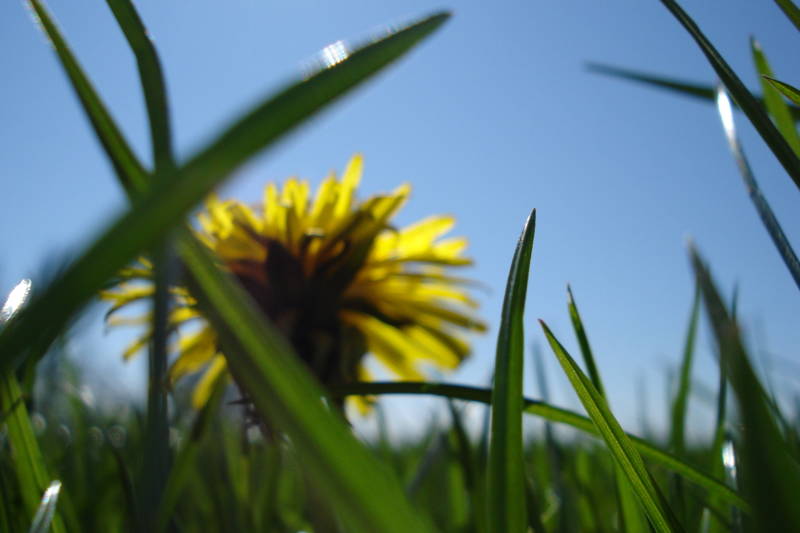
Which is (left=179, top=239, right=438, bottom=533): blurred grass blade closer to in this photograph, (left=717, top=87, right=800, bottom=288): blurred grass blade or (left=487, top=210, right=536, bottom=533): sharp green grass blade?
(left=487, top=210, right=536, bottom=533): sharp green grass blade

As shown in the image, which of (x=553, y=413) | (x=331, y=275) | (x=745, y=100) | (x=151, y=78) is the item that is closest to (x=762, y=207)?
(x=745, y=100)

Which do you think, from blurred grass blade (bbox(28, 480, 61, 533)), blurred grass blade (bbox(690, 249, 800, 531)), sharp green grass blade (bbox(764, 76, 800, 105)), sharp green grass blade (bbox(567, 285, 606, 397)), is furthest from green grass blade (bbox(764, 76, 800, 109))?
blurred grass blade (bbox(28, 480, 61, 533))

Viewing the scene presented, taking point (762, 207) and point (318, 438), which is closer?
point (318, 438)

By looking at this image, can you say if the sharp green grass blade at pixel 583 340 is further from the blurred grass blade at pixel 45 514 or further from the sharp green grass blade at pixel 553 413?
the blurred grass blade at pixel 45 514

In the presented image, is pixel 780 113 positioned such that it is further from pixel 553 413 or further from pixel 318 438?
pixel 318 438

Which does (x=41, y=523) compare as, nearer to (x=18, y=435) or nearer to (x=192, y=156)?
(x=18, y=435)

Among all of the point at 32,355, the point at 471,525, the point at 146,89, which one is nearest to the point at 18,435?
the point at 32,355

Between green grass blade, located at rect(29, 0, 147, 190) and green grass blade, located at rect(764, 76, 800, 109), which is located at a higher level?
green grass blade, located at rect(29, 0, 147, 190)
